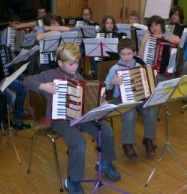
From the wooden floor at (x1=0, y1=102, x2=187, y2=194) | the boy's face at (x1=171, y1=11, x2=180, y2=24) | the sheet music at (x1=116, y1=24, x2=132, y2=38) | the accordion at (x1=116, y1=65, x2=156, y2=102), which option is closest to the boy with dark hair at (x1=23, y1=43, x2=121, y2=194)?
the wooden floor at (x1=0, y1=102, x2=187, y2=194)

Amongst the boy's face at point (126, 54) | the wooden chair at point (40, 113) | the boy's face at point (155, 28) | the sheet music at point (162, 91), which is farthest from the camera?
the boy's face at point (155, 28)

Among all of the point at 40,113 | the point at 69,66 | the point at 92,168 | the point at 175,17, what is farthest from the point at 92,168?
the point at 175,17

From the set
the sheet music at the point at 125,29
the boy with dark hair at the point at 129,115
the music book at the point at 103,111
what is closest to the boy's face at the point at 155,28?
the sheet music at the point at 125,29

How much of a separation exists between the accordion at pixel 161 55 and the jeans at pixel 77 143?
1.30m

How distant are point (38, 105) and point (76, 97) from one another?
435 mm

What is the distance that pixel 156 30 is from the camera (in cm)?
414

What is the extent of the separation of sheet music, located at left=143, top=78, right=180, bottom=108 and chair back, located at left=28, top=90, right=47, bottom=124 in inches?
33.5

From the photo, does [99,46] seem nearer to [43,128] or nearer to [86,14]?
[86,14]

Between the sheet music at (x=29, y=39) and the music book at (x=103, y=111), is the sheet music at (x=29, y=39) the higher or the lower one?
the lower one

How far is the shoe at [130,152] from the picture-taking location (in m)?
3.27

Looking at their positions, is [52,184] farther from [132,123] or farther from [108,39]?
[108,39]

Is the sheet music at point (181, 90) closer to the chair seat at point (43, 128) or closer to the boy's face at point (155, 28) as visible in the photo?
the chair seat at point (43, 128)

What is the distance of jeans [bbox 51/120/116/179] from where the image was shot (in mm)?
2611

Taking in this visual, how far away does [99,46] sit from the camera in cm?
461
